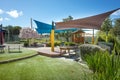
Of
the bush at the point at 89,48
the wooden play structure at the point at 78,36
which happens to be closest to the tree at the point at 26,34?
the wooden play structure at the point at 78,36

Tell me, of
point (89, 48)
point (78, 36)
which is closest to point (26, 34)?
point (78, 36)

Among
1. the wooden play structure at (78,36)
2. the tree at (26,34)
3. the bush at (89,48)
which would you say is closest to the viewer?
the bush at (89,48)

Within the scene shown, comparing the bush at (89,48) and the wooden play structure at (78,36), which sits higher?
the wooden play structure at (78,36)

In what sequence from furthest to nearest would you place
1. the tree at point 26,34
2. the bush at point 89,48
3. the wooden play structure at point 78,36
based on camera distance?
1. the wooden play structure at point 78,36
2. the tree at point 26,34
3. the bush at point 89,48

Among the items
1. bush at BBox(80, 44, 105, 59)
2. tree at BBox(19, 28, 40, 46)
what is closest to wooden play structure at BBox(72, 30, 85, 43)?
tree at BBox(19, 28, 40, 46)

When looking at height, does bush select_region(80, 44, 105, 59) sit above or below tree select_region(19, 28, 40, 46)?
below

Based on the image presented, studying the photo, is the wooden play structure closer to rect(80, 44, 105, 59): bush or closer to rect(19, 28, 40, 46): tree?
rect(19, 28, 40, 46): tree

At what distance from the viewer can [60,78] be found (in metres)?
6.64

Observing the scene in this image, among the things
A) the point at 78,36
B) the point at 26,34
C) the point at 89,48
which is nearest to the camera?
the point at 89,48

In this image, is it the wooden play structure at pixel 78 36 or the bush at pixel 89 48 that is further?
the wooden play structure at pixel 78 36

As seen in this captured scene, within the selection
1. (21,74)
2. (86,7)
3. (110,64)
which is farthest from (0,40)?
(110,64)

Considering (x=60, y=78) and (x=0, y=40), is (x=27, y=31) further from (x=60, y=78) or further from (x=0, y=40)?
(x=60, y=78)

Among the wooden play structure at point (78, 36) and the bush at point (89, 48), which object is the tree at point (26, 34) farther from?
the bush at point (89, 48)

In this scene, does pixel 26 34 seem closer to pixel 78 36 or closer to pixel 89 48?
pixel 78 36
